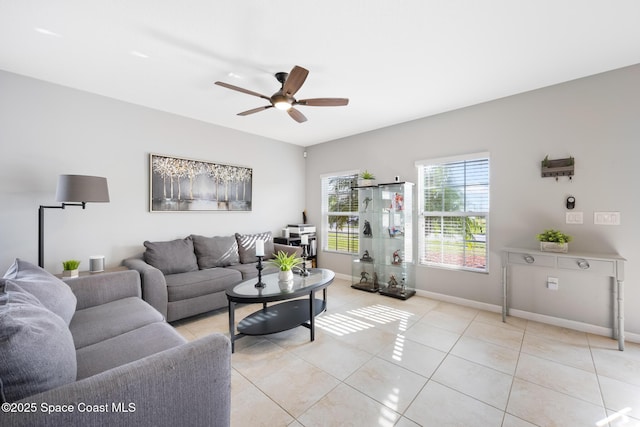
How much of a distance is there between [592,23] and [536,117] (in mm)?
1151

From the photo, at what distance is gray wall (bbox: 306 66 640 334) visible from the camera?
2.52 meters

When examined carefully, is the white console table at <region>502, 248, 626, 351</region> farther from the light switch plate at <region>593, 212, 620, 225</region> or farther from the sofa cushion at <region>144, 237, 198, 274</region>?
the sofa cushion at <region>144, 237, 198, 274</region>

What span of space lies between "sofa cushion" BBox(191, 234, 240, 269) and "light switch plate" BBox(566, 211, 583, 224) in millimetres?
4032

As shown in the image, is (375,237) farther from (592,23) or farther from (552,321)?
(592,23)

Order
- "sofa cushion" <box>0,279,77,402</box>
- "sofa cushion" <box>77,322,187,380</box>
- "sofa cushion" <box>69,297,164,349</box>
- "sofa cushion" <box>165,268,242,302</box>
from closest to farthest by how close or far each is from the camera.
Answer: "sofa cushion" <box>0,279,77,402</box>
"sofa cushion" <box>77,322,187,380</box>
"sofa cushion" <box>69,297,164,349</box>
"sofa cushion" <box>165,268,242,302</box>

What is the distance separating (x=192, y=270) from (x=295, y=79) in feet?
8.61

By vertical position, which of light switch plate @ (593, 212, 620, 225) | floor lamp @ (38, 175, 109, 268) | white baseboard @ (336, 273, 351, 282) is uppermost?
floor lamp @ (38, 175, 109, 268)

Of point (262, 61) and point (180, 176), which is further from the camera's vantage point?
point (180, 176)

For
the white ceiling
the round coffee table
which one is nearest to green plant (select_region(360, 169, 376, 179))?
the white ceiling

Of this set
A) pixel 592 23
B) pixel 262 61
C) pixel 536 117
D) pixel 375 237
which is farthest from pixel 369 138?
pixel 592 23

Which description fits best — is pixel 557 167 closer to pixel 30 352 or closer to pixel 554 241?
pixel 554 241

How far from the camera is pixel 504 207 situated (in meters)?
3.16

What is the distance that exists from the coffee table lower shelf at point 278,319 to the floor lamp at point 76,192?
1877mm

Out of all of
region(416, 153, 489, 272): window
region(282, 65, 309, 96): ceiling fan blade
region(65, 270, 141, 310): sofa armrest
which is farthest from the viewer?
region(416, 153, 489, 272): window
